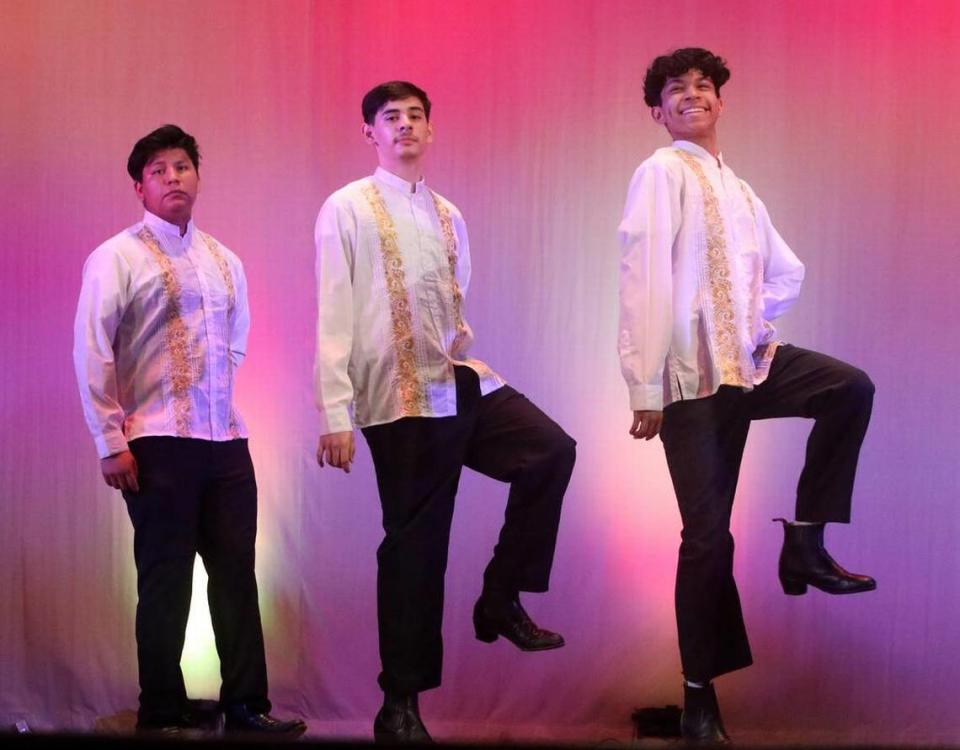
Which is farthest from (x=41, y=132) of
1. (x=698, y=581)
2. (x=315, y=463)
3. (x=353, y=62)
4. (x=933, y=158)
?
(x=933, y=158)

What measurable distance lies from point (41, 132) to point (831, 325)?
2.72 m

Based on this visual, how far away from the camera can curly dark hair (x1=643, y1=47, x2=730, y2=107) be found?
354 cm

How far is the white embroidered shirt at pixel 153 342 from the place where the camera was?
3.40 m

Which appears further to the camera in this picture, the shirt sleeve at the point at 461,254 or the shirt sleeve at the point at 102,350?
the shirt sleeve at the point at 461,254

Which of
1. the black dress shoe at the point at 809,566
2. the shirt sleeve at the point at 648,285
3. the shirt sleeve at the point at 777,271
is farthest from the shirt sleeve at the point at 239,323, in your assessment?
the black dress shoe at the point at 809,566

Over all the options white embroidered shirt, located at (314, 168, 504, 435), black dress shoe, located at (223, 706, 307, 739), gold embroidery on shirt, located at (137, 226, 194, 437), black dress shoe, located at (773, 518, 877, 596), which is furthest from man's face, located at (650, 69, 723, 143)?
black dress shoe, located at (223, 706, 307, 739)

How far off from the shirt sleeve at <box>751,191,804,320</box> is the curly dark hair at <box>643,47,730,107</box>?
1.23ft

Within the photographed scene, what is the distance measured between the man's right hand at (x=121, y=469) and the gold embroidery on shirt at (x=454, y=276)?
93 centimetres

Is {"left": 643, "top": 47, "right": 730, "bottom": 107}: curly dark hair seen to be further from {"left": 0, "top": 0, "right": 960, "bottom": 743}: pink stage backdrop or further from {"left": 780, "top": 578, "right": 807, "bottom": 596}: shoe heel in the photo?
{"left": 780, "top": 578, "right": 807, "bottom": 596}: shoe heel

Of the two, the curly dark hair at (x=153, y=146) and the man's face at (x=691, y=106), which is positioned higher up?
the man's face at (x=691, y=106)

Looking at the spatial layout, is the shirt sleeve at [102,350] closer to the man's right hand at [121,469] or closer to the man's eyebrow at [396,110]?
the man's right hand at [121,469]

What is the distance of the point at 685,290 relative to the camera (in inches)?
131

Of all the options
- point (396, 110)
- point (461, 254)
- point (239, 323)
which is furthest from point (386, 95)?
point (239, 323)

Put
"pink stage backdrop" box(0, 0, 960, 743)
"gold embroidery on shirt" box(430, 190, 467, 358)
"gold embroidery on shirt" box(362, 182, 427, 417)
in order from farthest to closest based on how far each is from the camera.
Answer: "pink stage backdrop" box(0, 0, 960, 743)
"gold embroidery on shirt" box(430, 190, 467, 358)
"gold embroidery on shirt" box(362, 182, 427, 417)
